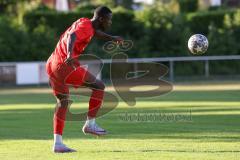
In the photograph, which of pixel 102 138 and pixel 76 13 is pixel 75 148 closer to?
pixel 102 138

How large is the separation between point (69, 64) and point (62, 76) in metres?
0.26

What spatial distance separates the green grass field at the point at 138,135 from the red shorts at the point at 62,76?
95 centimetres

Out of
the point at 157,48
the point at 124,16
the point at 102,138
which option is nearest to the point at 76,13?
the point at 124,16

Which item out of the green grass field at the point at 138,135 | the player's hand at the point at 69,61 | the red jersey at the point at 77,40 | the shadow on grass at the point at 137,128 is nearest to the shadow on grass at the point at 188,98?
the green grass field at the point at 138,135

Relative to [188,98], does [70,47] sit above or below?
above

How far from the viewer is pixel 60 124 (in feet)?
35.0

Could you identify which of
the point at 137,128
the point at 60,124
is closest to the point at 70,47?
the point at 60,124

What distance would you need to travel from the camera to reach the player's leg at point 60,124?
10.4 metres

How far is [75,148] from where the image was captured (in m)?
10.8

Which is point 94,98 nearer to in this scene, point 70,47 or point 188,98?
point 70,47

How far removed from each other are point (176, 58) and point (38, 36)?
715cm

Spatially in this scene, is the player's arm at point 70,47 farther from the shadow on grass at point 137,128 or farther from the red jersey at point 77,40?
the shadow on grass at point 137,128

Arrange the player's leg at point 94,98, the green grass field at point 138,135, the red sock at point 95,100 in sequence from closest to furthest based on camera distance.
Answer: the green grass field at point 138,135 → the player's leg at point 94,98 → the red sock at point 95,100

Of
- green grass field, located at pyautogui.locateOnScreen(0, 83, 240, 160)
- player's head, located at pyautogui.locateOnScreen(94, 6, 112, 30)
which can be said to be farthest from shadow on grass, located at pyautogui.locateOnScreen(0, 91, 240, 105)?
player's head, located at pyautogui.locateOnScreen(94, 6, 112, 30)
